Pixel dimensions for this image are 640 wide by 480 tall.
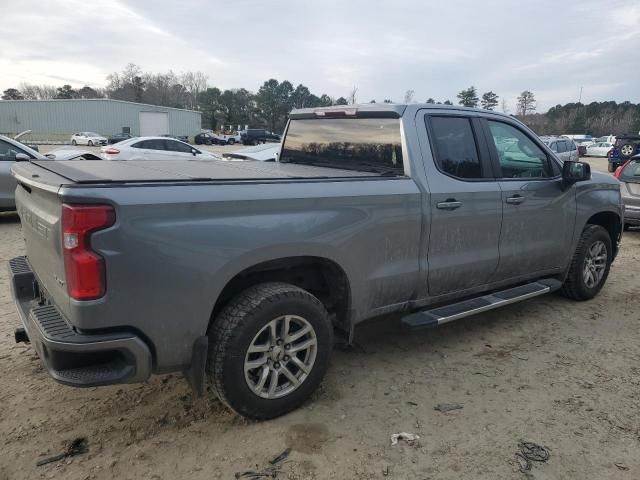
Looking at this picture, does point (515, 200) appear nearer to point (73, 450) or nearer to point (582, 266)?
point (582, 266)

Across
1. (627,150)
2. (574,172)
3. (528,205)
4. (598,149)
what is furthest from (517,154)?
(598,149)

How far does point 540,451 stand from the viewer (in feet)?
9.40

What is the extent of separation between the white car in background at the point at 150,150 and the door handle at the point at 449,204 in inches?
494

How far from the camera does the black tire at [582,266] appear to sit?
16.8 ft

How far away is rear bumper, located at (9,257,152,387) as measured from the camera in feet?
7.93

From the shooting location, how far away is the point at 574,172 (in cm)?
462

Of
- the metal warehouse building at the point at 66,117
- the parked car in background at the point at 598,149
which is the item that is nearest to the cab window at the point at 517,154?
the parked car in background at the point at 598,149

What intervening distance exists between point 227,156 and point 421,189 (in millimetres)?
9548

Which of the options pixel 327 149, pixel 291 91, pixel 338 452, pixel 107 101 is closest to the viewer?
pixel 338 452

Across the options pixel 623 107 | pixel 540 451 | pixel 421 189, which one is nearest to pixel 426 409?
pixel 540 451

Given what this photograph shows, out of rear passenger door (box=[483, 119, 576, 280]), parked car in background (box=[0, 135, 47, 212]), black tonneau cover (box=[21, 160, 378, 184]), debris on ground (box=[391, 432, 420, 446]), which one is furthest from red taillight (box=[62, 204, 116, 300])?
parked car in background (box=[0, 135, 47, 212])

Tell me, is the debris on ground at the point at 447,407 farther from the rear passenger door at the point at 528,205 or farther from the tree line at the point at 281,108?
the tree line at the point at 281,108

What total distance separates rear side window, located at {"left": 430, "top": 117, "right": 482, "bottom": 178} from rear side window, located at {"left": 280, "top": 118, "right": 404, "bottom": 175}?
1.14ft

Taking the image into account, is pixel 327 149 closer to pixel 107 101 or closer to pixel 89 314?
pixel 89 314
